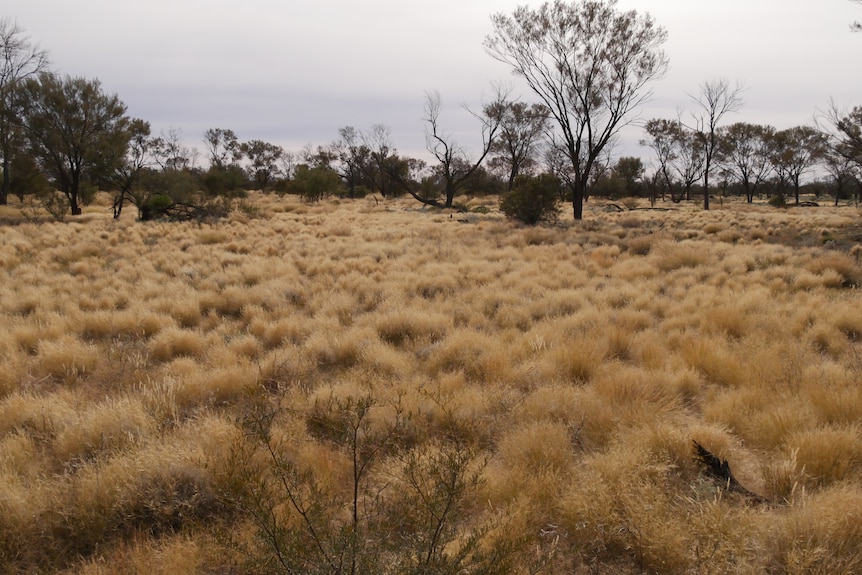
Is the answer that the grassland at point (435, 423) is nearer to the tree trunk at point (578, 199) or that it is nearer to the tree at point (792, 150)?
the tree trunk at point (578, 199)

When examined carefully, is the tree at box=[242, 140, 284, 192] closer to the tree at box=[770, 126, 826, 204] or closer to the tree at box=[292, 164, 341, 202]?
the tree at box=[292, 164, 341, 202]

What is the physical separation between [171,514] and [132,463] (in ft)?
1.66

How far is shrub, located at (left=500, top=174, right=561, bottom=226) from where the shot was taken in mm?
19125

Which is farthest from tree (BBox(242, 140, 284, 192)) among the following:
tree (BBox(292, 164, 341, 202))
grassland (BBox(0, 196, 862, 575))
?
grassland (BBox(0, 196, 862, 575))

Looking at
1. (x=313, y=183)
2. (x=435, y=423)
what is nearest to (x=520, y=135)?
(x=313, y=183)

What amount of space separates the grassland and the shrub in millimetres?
11312

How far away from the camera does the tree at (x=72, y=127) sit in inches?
931

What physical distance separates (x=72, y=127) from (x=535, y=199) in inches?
1002

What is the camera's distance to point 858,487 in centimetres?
259

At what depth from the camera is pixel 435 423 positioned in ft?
11.9

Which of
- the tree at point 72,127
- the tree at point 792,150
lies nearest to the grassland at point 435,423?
the tree at point 72,127

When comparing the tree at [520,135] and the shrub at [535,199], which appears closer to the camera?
the shrub at [535,199]

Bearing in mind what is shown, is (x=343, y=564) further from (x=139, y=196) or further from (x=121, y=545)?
(x=139, y=196)

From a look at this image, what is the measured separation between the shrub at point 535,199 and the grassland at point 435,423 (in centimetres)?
1131
